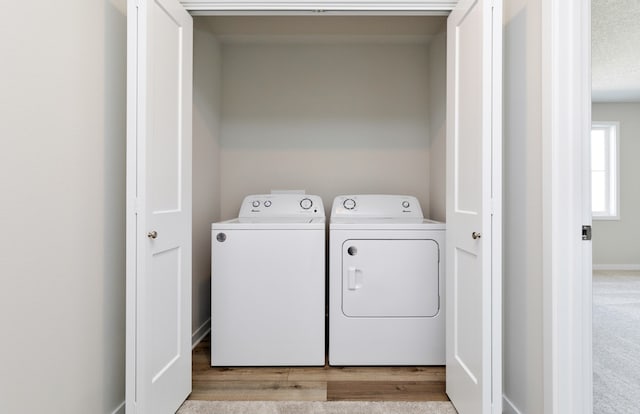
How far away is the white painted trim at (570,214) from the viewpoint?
4.41 feet

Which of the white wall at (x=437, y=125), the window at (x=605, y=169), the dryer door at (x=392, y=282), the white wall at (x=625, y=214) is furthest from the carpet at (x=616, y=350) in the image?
the window at (x=605, y=169)

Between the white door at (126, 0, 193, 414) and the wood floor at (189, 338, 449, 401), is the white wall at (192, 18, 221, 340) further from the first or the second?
the white door at (126, 0, 193, 414)

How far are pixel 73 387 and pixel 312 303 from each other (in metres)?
1.19

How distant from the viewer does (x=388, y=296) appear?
7.39 feet

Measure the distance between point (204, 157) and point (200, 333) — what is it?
1209 millimetres

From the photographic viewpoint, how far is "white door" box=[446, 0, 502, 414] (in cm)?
146

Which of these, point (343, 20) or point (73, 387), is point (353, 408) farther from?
point (343, 20)

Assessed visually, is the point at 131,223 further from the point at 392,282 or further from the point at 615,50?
the point at 615,50

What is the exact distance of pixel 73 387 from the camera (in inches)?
53.1

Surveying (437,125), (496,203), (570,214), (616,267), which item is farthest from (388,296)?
(616,267)


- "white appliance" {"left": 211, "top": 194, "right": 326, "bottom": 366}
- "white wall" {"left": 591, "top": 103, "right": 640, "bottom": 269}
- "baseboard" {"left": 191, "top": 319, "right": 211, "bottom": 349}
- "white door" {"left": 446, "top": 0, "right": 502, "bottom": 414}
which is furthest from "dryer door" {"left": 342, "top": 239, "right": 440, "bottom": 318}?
"white wall" {"left": 591, "top": 103, "right": 640, "bottom": 269}

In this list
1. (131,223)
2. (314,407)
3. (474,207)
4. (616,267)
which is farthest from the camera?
(616,267)

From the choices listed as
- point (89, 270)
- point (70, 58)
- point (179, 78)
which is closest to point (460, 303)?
point (89, 270)

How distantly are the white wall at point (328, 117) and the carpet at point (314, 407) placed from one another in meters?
1.57
